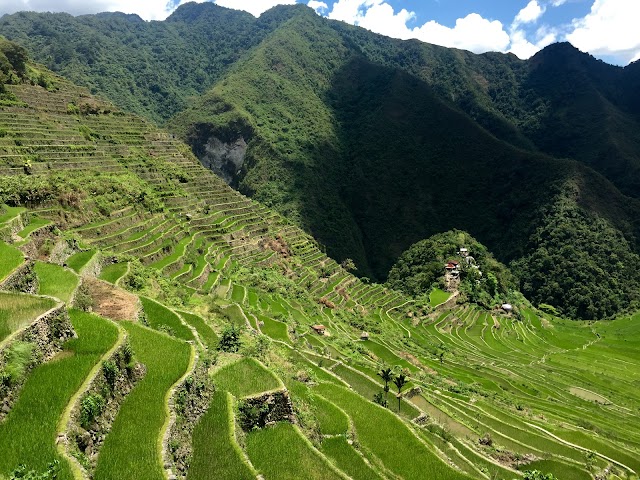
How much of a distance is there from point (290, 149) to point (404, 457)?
10852 centimetres

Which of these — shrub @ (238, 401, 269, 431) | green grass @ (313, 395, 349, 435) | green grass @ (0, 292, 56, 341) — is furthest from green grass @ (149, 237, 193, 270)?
shrub @ (238, 401, 269, 431)

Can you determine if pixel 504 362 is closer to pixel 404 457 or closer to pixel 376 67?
pixel 404 457

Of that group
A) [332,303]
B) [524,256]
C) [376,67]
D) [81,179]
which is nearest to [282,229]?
[332,303]

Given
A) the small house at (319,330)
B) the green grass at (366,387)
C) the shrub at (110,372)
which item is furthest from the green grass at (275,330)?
the shrub at (110,372)

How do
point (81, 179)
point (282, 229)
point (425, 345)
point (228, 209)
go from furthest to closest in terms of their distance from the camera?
point (282, 229) < point (228, 209) < point (425, 345) < point (81, 179)

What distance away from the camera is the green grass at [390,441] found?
1276 cm

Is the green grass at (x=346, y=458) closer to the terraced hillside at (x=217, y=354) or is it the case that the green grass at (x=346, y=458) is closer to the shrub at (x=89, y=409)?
the terraced hillside at (x=217, y=354)

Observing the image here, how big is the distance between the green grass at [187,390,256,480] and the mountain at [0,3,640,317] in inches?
2944

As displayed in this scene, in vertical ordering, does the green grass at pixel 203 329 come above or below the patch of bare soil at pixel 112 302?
below

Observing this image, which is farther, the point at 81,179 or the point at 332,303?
the point at 332,303

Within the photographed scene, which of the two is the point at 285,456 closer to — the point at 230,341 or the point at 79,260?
the point at 230,341

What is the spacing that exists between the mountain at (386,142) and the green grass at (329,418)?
2760 inches

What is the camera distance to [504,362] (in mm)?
46531

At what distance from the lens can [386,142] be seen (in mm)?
133750
